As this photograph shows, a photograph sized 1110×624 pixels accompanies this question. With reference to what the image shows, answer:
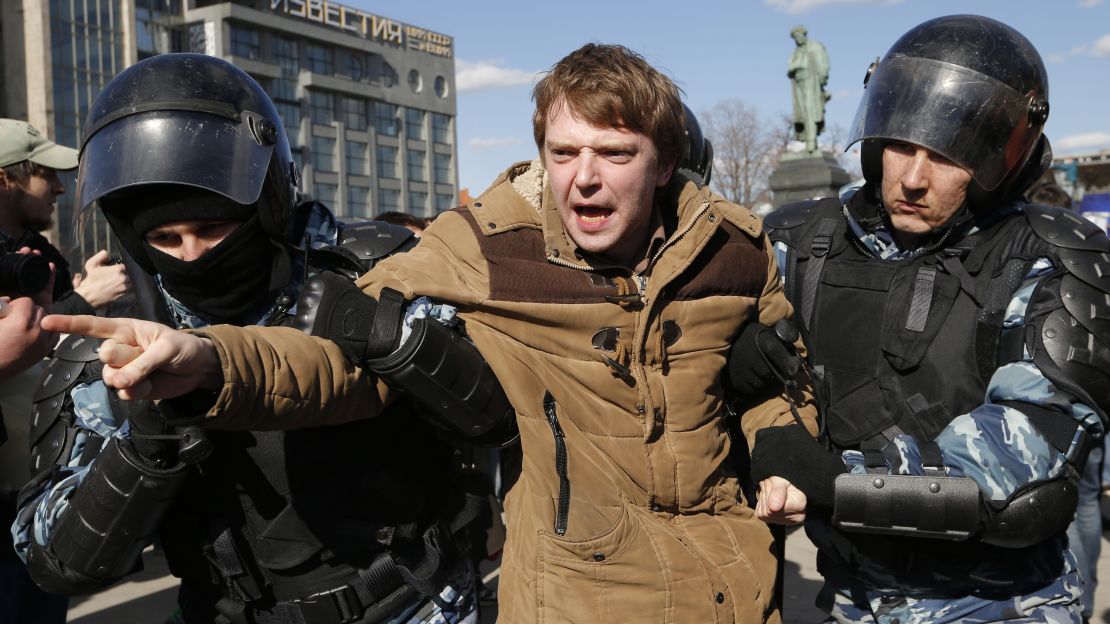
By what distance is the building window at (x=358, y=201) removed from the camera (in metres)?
55.5

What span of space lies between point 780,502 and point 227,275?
1252mm

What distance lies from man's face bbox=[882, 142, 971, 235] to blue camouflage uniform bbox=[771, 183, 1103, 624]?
75 mm

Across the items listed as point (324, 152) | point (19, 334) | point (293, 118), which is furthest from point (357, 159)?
point (19, 334)

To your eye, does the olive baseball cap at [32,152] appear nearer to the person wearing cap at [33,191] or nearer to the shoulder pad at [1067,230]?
the person wearing cap at [33,191]

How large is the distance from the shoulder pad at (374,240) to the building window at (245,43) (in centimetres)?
5009

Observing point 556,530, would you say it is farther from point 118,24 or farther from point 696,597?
point 118,24

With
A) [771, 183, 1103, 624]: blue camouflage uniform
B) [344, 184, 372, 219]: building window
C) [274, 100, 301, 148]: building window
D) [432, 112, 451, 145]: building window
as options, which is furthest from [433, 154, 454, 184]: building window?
[771, 183, 1103, 624]: blue camouflage uniform

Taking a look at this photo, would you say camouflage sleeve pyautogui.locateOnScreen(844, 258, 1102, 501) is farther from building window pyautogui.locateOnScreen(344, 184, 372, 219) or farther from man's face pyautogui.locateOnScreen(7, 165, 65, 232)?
building window pyautogui.locateOnScreen(344, 184, 372, 219)

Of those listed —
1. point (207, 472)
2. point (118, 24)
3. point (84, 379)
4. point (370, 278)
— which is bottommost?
point (207, 472)


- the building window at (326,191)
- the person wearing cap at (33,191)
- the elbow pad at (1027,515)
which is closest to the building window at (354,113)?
the building window at (326,191)

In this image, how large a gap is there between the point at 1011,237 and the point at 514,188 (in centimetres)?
117

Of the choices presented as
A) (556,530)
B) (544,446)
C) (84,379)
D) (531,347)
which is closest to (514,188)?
(531,347)

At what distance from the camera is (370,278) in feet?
6.75

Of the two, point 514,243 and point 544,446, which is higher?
point 514,243
